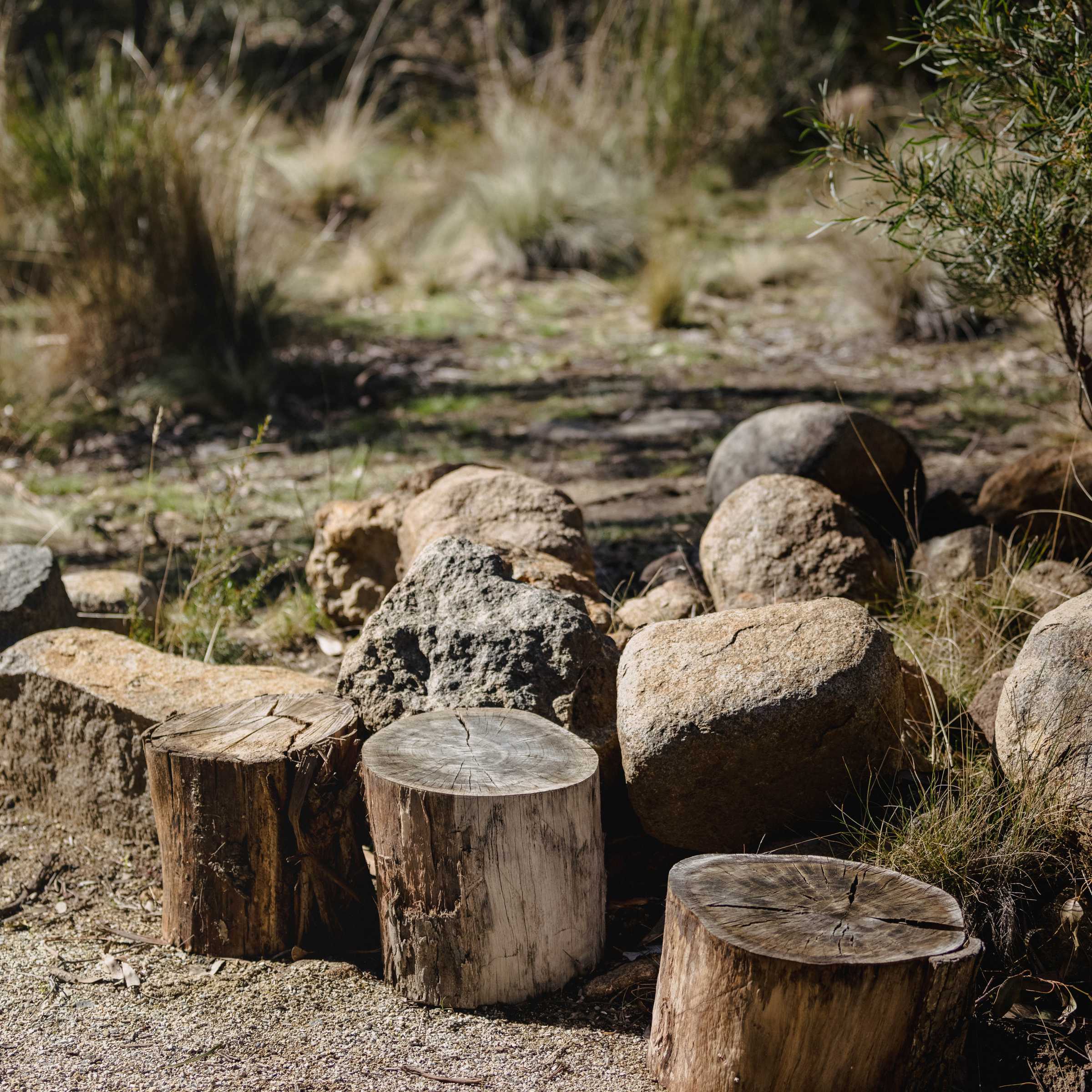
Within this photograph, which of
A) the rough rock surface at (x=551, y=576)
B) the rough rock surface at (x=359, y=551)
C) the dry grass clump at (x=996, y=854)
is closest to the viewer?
the dry grass clump at (x=996, y=854)

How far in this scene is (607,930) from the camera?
261 centimetres

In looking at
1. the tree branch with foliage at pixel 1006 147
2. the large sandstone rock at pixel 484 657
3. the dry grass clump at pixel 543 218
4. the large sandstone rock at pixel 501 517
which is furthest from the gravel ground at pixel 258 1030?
the dry grass clump at pixel 543 218

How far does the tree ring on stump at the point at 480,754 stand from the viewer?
2.25 metres

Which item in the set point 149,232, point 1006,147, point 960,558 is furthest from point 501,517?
point 149,232

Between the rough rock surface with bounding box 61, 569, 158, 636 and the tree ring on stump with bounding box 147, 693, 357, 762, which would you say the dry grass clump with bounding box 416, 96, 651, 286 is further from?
the tree ring on stump with bounding box 147, 693, 357, 762

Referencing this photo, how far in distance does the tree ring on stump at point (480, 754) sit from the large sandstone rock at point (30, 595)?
1.44 meters

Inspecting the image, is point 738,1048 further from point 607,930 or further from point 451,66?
point 451,66

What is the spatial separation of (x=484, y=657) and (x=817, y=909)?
3.27 feet

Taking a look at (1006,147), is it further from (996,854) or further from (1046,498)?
(996,854)

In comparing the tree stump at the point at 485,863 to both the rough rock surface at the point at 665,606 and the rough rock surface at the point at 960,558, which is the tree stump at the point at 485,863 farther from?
the rough rock surface at the point at 960,558

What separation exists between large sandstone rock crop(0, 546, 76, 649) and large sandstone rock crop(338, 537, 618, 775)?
1130mm

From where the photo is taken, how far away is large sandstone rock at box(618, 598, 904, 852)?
2480mm

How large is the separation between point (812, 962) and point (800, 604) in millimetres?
1029

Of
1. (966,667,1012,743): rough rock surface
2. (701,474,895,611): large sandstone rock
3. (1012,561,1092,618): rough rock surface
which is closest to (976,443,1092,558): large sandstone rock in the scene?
(1012,561,1092,618): rough rock surface
